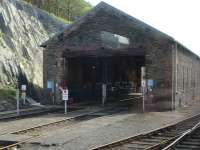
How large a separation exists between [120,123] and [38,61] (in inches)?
795

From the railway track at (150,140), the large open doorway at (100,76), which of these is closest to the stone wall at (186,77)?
the large open doorway at (100,76)

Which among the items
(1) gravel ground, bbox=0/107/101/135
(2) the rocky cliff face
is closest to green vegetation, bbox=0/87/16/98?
(2) the rocky cliff face

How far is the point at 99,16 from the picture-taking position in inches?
1261

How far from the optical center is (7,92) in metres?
30.2

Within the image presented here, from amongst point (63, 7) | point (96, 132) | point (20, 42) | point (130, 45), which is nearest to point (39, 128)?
point (96, 132)

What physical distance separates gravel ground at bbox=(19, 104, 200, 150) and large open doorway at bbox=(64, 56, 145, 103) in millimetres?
12125

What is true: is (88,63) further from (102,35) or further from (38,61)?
(102,35)

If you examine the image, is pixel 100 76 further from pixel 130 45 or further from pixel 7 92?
pixel 7 92

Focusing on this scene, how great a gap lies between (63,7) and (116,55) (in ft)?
137

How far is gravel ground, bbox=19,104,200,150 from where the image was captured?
47.8ft

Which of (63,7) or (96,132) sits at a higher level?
(63,7)

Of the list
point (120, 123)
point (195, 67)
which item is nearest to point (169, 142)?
point (120, 123)

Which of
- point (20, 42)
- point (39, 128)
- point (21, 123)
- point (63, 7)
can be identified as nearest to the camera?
point (39, 128)

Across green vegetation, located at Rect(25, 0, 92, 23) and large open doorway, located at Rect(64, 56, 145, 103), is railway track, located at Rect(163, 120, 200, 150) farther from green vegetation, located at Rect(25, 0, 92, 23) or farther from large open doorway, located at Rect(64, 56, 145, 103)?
green vegetation, located at Rect(25, 0, 92, 23)
